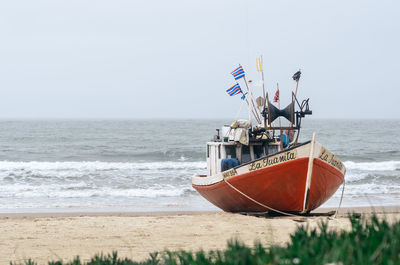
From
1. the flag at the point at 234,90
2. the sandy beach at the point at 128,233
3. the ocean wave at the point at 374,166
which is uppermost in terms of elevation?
the flag at the point at 234,90

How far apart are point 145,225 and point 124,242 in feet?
7.17

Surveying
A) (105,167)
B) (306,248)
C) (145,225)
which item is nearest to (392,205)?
(145,225)

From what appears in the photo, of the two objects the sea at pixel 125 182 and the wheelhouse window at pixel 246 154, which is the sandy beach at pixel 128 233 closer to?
the wheelhouse window at pixel 246 154

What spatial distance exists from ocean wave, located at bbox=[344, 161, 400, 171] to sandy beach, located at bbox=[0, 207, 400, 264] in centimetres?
→ 2111

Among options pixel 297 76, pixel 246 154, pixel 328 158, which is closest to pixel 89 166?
pixel 246 154

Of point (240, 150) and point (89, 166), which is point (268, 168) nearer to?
point (240, 150)

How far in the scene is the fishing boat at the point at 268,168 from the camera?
1223cm

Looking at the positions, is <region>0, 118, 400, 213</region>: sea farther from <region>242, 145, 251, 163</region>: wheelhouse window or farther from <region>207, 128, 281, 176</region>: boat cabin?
<region>242, 145, 251, 163</region>: wheelhouse window

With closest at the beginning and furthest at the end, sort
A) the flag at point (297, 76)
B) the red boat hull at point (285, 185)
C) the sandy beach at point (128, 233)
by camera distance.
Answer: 1. the sandy beach at point (128, 233)
2. the red boat hull at point (285, 185)
3. the flag at point (297, 76)

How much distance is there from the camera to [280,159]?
1223 centimetres

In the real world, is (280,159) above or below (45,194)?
above

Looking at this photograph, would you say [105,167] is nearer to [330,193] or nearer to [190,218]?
[190,218]

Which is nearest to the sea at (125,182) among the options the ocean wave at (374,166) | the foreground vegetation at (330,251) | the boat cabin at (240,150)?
the ocean wave at (374,166)

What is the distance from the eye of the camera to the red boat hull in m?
12.3
